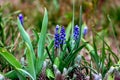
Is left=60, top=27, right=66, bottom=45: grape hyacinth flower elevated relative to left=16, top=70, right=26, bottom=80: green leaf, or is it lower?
elevated

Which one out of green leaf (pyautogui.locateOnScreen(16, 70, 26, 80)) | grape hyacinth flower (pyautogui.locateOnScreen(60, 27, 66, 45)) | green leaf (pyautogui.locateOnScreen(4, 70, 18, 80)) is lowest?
green leaf (pyautogui.locateOnScreen(16, 70, 26, 80))

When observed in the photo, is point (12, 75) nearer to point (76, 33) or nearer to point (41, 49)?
point (41, 49)

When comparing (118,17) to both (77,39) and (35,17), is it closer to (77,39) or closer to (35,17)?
(35,17)

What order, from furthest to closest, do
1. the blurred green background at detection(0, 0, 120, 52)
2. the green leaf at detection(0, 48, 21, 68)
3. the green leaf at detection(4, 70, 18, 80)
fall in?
the blurred green background at detection(0, 0, 120, 52), the green leaf at detection(4, 70, 18, 80), the green leaf at detection(0, 48, 21, 68)

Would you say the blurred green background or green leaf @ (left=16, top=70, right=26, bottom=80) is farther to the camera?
the blurred green background

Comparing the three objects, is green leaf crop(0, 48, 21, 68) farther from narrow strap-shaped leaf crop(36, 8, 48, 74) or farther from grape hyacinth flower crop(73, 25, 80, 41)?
grape hyacinth flower crop(73, 25, 80, 41)

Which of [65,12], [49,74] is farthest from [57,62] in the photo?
[65,12]

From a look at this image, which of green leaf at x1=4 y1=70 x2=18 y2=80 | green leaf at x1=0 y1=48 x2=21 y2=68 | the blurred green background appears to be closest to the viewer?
green leaf at x1=0 y1=48 x2=21 y2=68

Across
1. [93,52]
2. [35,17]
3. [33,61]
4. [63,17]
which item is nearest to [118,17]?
[63,17]

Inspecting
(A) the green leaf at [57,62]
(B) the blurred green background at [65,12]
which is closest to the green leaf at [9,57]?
(A) the green leaf at [57,62]

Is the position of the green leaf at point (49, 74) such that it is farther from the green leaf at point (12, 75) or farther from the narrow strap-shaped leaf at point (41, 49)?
the green leaf at point (12, 75)

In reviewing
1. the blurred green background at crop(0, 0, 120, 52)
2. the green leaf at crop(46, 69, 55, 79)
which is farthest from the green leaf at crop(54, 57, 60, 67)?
the blurred green background at crop(0, 0, 120, 52)
